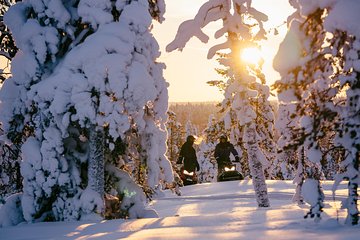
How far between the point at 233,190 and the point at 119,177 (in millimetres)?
6756

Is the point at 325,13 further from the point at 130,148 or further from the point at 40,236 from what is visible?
the point at 130,148

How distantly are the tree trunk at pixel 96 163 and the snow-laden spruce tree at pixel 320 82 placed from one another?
4.98 m

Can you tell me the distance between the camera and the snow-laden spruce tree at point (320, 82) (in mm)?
4262

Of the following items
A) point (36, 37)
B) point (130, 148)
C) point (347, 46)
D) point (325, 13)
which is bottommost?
point (130, 148)

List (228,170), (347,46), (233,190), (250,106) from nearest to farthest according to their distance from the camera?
(347,46), (250,106), (233,190), (228,170)

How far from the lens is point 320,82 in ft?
15.3

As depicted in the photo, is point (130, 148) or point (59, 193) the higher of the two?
point (130, 148)

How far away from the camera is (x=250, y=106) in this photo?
10656 millimetres

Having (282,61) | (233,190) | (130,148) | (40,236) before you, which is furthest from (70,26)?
(233,190)

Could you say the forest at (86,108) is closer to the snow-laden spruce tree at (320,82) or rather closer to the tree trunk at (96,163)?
the tree trunk at (96,163)

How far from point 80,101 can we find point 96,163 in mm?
1404

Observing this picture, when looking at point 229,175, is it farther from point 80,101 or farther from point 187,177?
point 80,101

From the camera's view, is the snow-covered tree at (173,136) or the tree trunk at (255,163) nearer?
the tree trunk at (255,163)

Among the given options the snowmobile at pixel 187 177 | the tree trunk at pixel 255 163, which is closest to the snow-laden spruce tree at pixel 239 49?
the tree trunk at pixel 255 163
